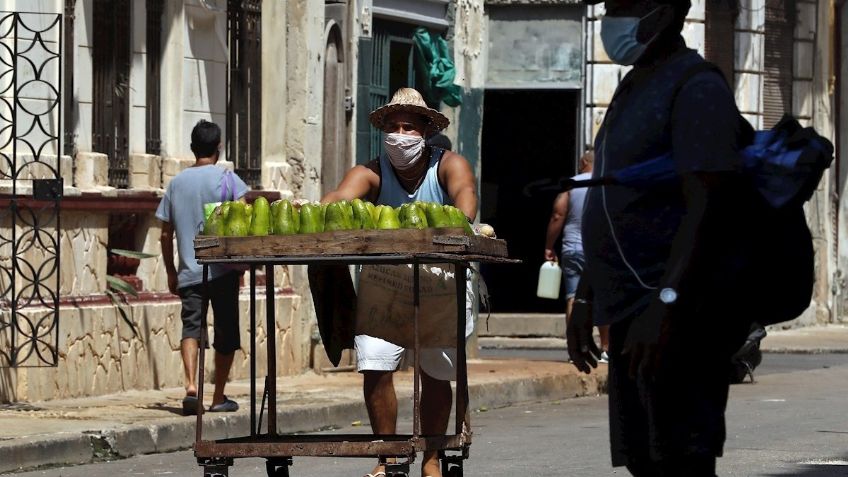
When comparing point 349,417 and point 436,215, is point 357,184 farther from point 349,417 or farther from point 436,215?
point 349,417

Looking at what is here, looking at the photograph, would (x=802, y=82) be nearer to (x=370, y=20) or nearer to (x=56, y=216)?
(x=370, y=20)

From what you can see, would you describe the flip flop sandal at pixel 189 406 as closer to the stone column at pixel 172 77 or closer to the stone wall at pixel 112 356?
the stone wall at pixel 112 356

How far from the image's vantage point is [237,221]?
325 inches

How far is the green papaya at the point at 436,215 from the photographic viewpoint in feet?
26.8

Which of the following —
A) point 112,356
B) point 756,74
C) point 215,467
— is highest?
point 756,74

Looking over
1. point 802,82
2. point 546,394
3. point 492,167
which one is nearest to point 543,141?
point 492,167

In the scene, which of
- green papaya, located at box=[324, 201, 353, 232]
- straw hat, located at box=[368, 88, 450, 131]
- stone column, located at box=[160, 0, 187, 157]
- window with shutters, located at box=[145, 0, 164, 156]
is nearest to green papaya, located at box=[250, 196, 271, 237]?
green papaya, located at box=[324, 201, 353, 232]

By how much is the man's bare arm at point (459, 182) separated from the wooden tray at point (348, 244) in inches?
28.8

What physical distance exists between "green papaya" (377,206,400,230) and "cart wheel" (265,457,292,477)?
43.5 inches

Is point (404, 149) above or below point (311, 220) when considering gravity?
above

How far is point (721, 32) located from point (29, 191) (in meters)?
12.0

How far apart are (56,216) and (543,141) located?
10.7m

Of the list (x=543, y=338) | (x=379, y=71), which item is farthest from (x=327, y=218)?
(x=543, y=338)

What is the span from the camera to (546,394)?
15086 mm
